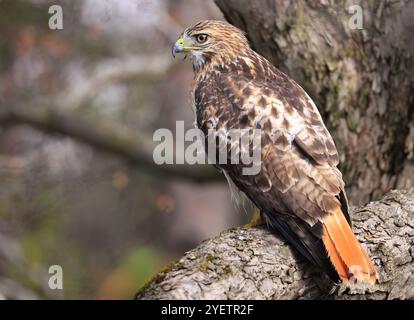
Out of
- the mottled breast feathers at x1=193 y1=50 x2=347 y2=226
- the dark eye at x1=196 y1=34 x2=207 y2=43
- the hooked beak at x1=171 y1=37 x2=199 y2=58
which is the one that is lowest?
the mottled breast feathers at x1=193 y1=50 x2=347 y2=226

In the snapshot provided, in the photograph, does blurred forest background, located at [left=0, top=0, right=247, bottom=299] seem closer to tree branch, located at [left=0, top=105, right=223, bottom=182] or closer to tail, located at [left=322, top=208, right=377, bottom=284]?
tree branch, located at [left=0, top=105, right=223, bottom=182]

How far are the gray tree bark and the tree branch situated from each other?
378 centimetres

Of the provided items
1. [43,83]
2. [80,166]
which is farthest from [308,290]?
[43,83]

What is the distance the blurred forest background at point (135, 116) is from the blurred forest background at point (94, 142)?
0.08ft

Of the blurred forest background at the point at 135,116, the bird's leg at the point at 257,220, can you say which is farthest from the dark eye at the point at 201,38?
the bird's leg at the point at 257,220

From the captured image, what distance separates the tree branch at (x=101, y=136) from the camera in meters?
7.75

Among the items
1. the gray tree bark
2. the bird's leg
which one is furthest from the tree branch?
the gray tree bark

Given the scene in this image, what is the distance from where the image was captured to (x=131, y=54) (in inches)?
440

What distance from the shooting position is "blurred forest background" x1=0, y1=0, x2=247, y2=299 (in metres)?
7.99

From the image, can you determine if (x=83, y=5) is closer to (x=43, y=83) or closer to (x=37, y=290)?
(x=43, y=83)

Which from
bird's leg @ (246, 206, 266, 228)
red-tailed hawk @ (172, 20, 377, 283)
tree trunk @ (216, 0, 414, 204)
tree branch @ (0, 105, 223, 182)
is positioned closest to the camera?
red-tailed hawk @ (172, 20, 377, 283)

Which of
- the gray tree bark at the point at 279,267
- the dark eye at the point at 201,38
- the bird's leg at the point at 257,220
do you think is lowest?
the gray tree bark at the point at 279,267

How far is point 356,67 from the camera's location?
189 inches

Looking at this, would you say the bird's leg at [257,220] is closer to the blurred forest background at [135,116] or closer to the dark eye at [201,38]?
the blurred forest background at [135,116]
